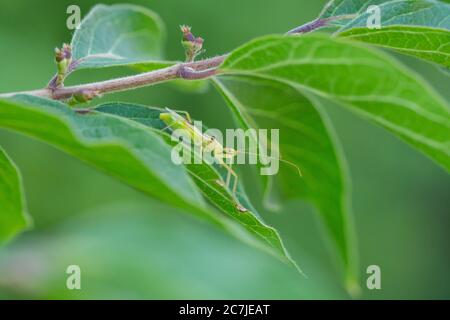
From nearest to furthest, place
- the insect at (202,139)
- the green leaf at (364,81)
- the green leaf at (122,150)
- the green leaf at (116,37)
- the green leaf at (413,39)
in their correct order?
the green leaf at (122,150) < the green leaf at (364,81) < the green leaf at (413,39) < the insect at (202,139) < the green leaf at (116,37)

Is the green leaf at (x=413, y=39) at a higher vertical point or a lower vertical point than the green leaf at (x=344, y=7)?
lower

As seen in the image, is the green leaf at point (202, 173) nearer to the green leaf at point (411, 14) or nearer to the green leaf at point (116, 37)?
the green leaf at point (116, 37)

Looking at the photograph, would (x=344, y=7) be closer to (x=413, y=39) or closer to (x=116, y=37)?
(x=413, y=39)

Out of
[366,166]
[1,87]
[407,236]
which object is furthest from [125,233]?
[407,236]

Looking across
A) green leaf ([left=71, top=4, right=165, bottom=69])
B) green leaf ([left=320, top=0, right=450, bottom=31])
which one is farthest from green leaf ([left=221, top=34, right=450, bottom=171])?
green leaf ([left=71, top=4, right=165, bottom=69])

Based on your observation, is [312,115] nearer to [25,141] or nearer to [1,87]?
[1,87]

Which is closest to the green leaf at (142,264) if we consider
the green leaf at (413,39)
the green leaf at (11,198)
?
the green leaf at (11,198)
